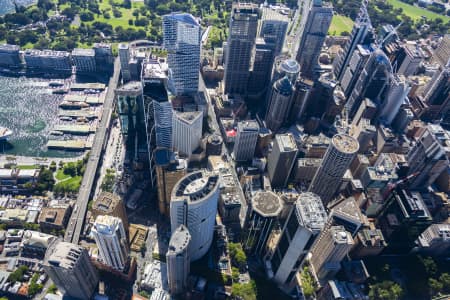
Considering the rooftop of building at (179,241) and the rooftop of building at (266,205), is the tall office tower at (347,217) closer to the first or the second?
the rooftop of building at (266,205)

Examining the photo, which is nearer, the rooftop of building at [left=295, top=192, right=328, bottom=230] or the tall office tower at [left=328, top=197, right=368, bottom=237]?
the rooftop of building at [left=295, top=192, right=328, bottom=230]

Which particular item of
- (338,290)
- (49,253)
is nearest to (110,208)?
(49,253)

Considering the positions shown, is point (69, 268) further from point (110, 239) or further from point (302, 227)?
point (302, 227)

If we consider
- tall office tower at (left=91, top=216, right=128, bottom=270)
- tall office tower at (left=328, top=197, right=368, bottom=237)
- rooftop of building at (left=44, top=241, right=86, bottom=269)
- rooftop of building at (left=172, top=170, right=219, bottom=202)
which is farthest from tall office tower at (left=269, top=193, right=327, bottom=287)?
rooftop of building at (left=44, top=241, right=86, bottom=269)

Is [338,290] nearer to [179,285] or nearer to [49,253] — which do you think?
[179,285]

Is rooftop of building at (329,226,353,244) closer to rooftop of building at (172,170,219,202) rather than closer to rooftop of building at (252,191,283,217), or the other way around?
rooftop of building at (252,191,283,217)

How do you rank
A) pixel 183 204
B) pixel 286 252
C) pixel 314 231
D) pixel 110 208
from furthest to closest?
pixel 110 208, pixel 286 252, pixel 183 204, pixel 314 231
